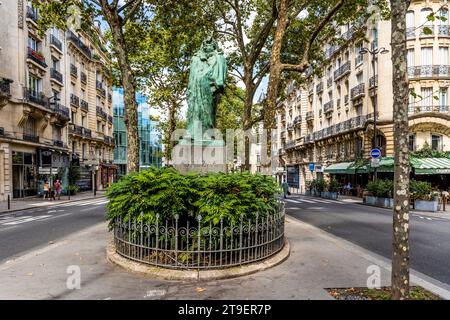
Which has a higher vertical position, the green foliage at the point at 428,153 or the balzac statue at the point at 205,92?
the balzac statue at the point at 205,92

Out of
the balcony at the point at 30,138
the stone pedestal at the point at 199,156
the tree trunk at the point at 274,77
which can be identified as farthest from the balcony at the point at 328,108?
the stone pedestal at the point at 199,156

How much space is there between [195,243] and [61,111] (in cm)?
3092

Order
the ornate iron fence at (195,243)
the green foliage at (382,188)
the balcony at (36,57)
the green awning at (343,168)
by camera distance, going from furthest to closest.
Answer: the green awning at (343,168) → the balcony at (36,57) → the green foliage at (382,188) → the ornate iron fence at (195,243)

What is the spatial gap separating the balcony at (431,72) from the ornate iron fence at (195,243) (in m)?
25.1

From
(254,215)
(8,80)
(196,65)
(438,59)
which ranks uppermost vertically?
(438,59)

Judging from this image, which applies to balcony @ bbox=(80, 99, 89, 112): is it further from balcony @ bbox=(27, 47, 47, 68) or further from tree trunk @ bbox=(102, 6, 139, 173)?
tree trunk @ bbox=(102, 6, 139, 173)

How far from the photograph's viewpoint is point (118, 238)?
6480mm

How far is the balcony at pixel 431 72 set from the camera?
2478 centimetres

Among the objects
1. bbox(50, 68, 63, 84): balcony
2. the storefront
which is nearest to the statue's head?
the storefront

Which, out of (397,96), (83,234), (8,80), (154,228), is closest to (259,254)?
(154,228)

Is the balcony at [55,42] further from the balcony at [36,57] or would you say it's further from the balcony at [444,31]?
the balcony at [444,31]

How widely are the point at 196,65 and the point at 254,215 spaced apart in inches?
165

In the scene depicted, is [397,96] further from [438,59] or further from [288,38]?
[438,59]

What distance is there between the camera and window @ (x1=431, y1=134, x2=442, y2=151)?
25.2m
